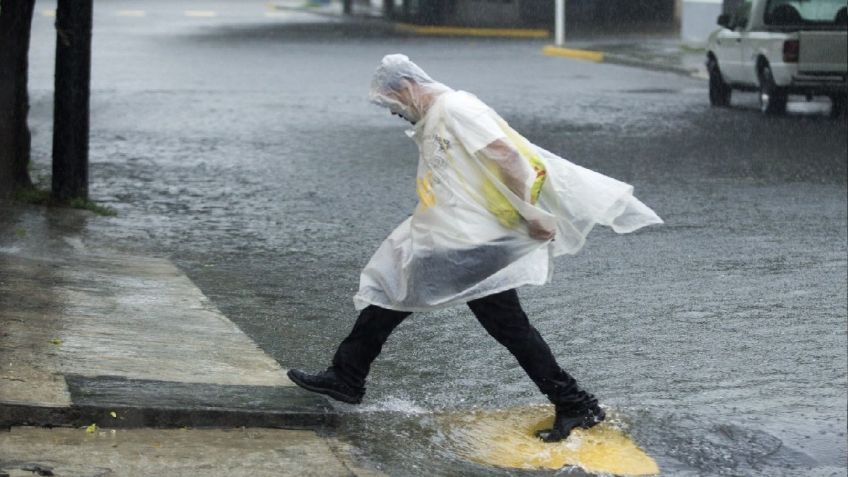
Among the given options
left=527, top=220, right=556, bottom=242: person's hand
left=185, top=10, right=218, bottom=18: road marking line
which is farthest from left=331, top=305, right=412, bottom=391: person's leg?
left=185, top=10, right=218, bottom=18: road marking line

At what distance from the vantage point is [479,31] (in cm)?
4062

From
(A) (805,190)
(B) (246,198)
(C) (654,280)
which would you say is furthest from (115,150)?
(C) (654,280)

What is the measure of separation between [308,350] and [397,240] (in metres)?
1.54

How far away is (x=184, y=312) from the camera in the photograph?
8211 millimetres

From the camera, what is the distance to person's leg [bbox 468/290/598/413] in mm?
6336

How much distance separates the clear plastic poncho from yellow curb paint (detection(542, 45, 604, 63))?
24.7m

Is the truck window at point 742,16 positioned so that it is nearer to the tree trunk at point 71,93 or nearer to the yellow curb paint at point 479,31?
the tree trunk at point 71,93

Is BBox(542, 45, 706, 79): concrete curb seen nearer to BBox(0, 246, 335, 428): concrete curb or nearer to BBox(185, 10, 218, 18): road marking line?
BBox(185, 10, 218, 18): road marking line

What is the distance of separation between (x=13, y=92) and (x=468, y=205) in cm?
670

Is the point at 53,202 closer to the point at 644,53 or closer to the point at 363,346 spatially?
the point at 363,346

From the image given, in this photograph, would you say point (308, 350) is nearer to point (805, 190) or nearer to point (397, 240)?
point (397, 240)

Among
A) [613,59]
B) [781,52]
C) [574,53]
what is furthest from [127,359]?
[574,53]

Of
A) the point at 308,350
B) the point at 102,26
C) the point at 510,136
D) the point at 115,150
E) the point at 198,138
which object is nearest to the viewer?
the point at 510,136

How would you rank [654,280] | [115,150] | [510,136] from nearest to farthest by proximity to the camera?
[510,136], [654,280], [115,150]
